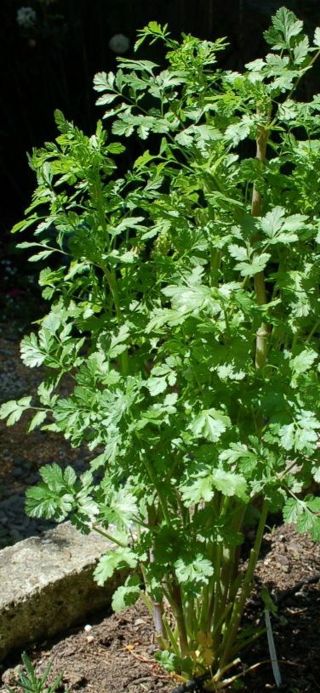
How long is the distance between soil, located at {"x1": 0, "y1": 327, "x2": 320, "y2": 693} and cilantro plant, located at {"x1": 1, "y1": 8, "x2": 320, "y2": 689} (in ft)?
A: 1.21

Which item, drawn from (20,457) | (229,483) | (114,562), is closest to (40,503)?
(114,562)

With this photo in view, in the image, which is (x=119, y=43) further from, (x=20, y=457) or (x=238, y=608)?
(x=238, y=608)

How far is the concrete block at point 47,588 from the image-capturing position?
235 cm

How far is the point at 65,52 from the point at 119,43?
45 cm

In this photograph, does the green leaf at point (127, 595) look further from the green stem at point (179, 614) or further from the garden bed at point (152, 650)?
the garden bed at point (152, 650)

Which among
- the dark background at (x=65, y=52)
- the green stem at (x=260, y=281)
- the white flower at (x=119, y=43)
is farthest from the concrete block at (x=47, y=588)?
the white flower at (x=119, y=43)

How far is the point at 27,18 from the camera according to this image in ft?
19.0

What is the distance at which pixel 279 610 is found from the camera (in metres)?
2.48

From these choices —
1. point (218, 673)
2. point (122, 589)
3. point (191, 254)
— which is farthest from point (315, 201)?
point (218, 673)

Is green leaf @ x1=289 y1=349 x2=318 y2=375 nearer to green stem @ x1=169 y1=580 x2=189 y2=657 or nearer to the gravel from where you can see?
green stem @ x1=169 y1=580 x2=189 y2=657

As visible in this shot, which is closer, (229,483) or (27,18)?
(229,483)

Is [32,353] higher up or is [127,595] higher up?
[32,353]

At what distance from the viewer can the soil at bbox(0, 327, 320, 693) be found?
7.38 feet

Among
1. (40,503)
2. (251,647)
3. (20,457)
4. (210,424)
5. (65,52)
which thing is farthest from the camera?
(65,52)
